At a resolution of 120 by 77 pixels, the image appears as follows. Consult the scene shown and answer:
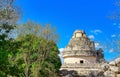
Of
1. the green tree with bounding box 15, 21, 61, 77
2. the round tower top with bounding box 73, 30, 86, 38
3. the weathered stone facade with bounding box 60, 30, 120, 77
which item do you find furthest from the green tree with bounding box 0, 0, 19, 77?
the round tower top with bounding box 73, 30, 86, 38

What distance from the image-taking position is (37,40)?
28484mm

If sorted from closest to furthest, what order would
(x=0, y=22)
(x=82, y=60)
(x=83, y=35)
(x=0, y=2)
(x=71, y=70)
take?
(x=0, y=22)
(x=0, y=2)
(x=71, y=70)
(x=82, y=60)
(x=83, y=35)

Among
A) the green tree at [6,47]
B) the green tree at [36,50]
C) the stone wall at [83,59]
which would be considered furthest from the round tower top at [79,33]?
the green tree at [6,47]

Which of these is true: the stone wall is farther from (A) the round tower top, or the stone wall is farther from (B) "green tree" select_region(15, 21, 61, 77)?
(B) "green tree" select_region(15, 21, 61, 77)

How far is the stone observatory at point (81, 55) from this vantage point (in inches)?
1388

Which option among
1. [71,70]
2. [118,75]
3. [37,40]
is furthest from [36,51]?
[118,75]

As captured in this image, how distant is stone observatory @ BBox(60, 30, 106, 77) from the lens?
35.2 metres

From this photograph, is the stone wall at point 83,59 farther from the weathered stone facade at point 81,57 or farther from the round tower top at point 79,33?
the round tower top at point 79,33

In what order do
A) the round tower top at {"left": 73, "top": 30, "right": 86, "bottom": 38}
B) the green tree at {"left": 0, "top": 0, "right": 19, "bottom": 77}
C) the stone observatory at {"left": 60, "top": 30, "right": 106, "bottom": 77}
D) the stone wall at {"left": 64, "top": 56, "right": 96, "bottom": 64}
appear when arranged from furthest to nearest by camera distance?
the round tower top at {"left": 73, "top": 30, "right": 86, "bottom": 38} → the stone wall at {"left": 64, "top": 56, "right": 96, "bottom": 64} → the stone observatory at {"left": 60, "top": 30, "right": 106, "bottom": 77} → the green tree at {"left": 0, "top": 0, "right": 19, "bottom": 77}

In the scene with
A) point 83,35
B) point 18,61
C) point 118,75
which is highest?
point 83,35

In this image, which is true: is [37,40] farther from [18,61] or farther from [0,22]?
[0,22]

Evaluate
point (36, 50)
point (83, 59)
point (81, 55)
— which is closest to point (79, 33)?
point (81, 55)

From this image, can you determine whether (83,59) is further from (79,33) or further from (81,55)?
(79,33)

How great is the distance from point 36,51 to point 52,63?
93.1 inches
